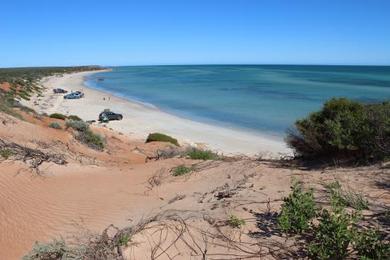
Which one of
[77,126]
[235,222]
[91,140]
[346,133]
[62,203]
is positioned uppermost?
[346,133]

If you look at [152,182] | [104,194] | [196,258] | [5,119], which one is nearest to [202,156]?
[152,182]

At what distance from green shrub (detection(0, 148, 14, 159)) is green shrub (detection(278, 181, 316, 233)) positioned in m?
7.60

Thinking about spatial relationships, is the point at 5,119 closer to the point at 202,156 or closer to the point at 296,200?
the point at 202,156

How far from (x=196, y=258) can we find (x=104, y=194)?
4385mm

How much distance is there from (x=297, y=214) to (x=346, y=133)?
15.2 ft

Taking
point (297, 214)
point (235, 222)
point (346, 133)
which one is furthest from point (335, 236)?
point (346, 133)

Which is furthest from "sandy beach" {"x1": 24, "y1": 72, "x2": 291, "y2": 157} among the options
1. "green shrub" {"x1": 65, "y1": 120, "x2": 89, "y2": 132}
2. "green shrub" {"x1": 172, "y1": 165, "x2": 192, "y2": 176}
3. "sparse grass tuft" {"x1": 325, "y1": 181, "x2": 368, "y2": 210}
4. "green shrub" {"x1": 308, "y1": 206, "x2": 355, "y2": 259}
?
"green shrub" {"x1": 308, "y1": 206, "x2": 355, "y2": 259}

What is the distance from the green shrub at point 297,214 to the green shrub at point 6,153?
24.9ft

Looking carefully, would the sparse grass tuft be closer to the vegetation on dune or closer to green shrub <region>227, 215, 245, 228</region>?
the vegetation on dune

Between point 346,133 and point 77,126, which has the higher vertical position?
point 346,133

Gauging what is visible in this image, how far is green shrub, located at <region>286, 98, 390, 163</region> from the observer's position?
8703mm

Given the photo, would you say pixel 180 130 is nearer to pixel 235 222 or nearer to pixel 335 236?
pixel 235 222

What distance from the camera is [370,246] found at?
14.1 ft

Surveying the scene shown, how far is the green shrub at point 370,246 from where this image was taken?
13.5 ft
